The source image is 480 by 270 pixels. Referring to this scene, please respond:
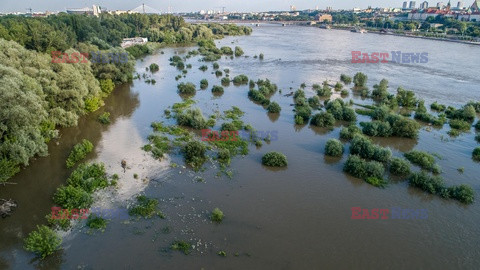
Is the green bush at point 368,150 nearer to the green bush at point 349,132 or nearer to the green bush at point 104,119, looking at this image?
the green bush at point 349,132

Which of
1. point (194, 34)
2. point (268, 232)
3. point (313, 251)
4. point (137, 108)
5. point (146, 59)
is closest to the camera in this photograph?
point (313, 251)

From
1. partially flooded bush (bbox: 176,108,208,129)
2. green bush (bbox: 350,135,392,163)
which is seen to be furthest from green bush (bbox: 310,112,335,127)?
partially flooded bush (bbox: 176,108,208,129)

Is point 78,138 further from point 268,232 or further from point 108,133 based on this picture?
point 268,232

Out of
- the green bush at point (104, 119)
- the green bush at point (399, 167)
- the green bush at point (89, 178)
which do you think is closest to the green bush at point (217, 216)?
the green bush at point (89, 178)

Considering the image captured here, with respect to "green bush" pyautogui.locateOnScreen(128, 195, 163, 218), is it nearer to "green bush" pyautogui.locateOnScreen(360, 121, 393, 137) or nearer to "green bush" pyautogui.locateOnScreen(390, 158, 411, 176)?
"green bush" pyautogui.locateOnScreen(390, 158, 411, 176)

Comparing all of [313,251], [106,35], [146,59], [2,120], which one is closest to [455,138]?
[313,251]

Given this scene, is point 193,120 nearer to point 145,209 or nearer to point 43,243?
point 145,209
